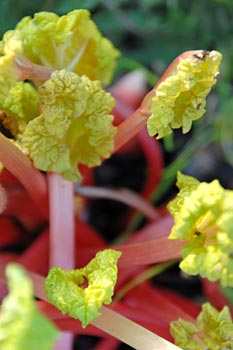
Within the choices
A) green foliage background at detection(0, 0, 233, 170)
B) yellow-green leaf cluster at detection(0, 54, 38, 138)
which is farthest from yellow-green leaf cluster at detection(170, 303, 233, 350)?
green foliage background at detection(0, 0, 233, 170)

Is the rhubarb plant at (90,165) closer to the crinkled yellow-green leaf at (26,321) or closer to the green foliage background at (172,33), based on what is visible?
the crinkled yellow-green leaf at (26,321)

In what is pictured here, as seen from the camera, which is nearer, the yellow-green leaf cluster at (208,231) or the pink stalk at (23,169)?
the yellow-green leaf cluster at (208,231)

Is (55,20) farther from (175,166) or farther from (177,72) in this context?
(175,166)

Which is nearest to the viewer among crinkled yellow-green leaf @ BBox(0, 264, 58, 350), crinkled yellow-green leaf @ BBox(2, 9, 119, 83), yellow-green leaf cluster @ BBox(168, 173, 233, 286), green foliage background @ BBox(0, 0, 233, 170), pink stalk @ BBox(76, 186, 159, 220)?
crinkled yellow-green leaf @ BBox(0, 264, 58, 350)

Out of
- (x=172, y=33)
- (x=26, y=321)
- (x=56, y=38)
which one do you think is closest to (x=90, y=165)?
(x=56, y=38)

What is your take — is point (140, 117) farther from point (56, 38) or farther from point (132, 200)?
point (132, 200)

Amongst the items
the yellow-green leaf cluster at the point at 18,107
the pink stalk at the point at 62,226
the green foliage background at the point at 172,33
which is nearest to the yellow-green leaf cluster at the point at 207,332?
the pink stalk at the point at 62,226

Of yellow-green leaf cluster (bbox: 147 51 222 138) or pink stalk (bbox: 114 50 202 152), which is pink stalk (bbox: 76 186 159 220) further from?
yellow-green leaf cluster (bbox: 147 51 222 138)
